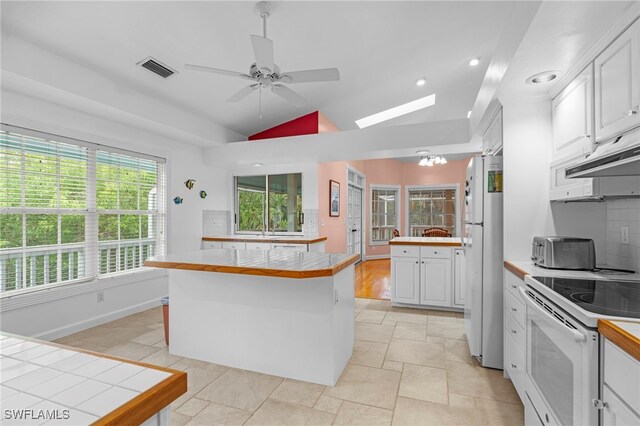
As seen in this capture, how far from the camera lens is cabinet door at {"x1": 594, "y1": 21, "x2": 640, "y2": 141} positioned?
145 centimetres

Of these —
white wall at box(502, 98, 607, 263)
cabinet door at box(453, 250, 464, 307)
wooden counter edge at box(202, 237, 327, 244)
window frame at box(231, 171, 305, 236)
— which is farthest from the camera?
window frame at box(231, 171, 305, 236)

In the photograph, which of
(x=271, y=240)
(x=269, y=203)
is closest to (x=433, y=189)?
(x=269, y=203)

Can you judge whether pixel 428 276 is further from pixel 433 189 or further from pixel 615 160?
pixel 433 189

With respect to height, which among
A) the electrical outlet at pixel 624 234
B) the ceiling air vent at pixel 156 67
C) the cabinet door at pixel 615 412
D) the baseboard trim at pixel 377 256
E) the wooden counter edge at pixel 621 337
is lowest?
the baseboard trim at pixel 377 256

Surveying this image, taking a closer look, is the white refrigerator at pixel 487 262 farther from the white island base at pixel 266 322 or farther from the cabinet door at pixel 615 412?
the cabinet door at pixel 615 412

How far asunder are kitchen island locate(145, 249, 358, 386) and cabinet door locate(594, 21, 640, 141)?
173 centimetres

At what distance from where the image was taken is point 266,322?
242cm

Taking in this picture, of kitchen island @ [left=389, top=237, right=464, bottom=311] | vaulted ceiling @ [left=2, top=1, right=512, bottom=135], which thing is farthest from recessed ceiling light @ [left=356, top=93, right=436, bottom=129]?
kitchen island @ [left=389, top=237, right=464, bottom=311]

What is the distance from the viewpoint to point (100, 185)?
12.1 ft

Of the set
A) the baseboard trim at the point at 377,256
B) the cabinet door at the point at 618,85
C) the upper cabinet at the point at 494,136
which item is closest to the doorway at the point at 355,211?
the baseboard trim at the point at 377,256

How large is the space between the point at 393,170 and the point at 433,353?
643 centimetres

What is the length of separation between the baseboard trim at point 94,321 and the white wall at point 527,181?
420 centimetres

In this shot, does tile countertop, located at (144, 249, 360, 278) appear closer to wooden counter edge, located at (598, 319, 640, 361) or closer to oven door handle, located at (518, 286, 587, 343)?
oven door handle, located at (518, 286, 587, 343)

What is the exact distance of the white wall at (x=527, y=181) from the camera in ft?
7.76
